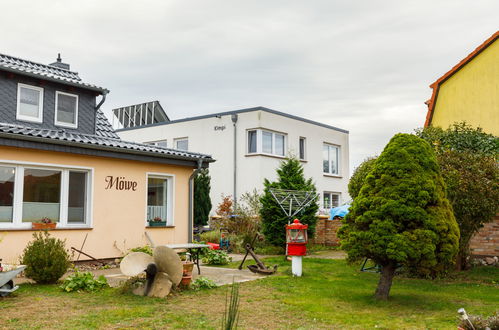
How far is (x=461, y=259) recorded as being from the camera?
12875mm

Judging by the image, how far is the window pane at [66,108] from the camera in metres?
14.4

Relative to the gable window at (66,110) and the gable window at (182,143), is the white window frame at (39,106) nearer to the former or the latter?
the gable window at (66,110)

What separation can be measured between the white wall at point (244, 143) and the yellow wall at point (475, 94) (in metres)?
6.89

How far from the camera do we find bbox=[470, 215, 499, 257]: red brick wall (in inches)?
533

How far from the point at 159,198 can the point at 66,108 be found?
3.70 m

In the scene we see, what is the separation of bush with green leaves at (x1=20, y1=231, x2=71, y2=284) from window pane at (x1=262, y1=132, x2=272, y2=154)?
1531cm

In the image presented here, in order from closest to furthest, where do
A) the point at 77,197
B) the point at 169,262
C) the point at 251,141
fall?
the point at 169,262 → the point at 77,197 → the point at 251,141

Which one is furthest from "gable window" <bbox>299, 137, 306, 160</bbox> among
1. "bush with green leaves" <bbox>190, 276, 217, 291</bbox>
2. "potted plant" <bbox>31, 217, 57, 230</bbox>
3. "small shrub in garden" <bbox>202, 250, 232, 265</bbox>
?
"bush with green leaves" <bbox>190, 276, 217, 291</bbox>

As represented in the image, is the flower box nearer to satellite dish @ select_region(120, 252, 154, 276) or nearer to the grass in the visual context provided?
the grass

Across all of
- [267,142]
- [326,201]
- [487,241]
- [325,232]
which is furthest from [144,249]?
[326,201]

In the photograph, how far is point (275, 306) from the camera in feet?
27.1

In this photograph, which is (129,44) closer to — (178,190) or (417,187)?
→ (178,190)

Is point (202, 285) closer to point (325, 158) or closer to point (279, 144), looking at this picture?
point (279, 144)

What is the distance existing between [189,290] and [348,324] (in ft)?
11.8
